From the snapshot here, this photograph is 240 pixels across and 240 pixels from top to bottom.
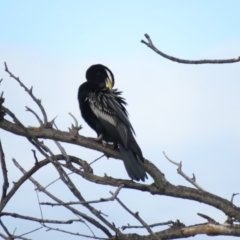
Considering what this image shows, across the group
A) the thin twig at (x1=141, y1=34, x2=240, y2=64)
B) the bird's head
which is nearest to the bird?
the bird's head

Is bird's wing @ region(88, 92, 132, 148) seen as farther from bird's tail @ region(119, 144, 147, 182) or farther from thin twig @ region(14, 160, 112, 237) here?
thin twig @ region(14, 160, 112, 237)

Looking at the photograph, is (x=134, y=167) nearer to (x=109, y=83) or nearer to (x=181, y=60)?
(x=109, y=83)

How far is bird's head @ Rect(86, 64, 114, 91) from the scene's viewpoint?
6148 mm

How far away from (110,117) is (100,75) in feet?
2.88

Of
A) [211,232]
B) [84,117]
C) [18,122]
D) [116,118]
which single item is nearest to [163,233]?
[211,232]

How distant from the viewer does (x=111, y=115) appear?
550 centimetres

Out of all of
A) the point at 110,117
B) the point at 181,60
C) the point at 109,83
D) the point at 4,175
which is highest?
the point at 109,83

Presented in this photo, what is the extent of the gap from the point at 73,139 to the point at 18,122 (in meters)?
0.44

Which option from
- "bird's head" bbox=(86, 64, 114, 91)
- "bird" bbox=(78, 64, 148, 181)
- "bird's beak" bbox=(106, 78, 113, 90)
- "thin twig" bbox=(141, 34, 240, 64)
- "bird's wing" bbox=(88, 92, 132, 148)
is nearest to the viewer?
"thin twig" bbox=(141, 34, 240, 64)

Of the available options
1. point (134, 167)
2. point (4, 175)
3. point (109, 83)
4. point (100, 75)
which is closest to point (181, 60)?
point (4, 175)

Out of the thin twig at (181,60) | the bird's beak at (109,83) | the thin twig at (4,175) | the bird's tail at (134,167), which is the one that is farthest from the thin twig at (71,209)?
the bird's beak at (109,83)

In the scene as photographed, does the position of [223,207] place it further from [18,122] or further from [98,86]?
[98,86]

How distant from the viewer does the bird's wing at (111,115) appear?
Answer: 17.3 feet

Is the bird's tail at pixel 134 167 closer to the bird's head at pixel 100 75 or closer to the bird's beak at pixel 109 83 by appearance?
the bird's beak at pixel 109 83
